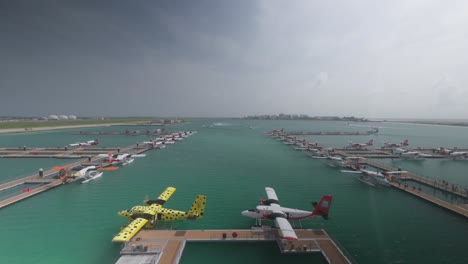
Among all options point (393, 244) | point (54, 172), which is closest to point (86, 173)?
point (54, 172)

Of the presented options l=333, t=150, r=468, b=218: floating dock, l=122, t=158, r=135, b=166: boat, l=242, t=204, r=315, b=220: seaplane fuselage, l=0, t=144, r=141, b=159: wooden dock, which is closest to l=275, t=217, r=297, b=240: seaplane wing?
l=242, t=204, r=315, b=220: seaplane fuselage

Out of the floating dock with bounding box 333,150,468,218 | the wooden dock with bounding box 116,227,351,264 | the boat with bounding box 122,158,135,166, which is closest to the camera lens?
the wooden dock with bounding box 116,227,351,264

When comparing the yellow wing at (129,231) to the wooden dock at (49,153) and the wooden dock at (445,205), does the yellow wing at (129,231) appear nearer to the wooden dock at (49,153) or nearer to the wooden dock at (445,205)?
the wooden dock at (445,205)

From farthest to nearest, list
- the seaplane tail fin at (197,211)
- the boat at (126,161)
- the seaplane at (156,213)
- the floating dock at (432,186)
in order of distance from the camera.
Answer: the boat at (126,161) → the floating dock at (432,186) → the seaplane tail fin at (197,211) → the seaplane at (156,213)

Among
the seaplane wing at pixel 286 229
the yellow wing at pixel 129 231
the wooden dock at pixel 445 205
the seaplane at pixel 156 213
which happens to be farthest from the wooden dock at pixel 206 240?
the wooden dock at pixel 445 205

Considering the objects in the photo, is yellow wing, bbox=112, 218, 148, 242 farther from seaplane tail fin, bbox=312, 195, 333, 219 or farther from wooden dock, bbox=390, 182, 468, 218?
wooden dock, bbox=390, 182, 468, 218

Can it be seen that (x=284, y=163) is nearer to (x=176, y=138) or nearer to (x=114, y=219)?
(x=114, y=219)

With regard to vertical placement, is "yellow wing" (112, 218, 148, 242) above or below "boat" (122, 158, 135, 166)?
above
